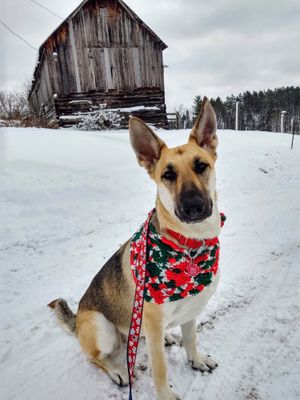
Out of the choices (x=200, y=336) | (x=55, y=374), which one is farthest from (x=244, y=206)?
(x=55, y=374)

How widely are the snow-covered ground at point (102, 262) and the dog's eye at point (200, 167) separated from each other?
172 centimetres

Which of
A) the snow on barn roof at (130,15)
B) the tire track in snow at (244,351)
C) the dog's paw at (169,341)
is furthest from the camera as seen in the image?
the snow on barn roof at (130,15)

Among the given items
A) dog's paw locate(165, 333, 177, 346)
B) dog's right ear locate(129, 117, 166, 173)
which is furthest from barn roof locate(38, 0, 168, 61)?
dog's paw locate(165, 333, 177, 346)

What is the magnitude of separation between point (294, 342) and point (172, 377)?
1186 mm

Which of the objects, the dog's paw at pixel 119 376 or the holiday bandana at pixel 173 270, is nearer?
the holiday bandana at pixel 173 270

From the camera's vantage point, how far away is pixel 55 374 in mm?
2652

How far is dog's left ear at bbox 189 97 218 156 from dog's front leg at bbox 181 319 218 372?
1.61 meters

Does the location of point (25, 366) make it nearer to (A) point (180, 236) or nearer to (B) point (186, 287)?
(B) point (186, 287)

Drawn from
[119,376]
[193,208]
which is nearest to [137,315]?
[119,376]

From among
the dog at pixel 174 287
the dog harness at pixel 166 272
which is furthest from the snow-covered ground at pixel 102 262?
the dog harness at pixel 166 272

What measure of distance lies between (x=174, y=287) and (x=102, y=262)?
2.79 meters

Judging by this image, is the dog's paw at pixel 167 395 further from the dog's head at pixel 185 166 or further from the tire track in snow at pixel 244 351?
the dog's head at pixel 185 166

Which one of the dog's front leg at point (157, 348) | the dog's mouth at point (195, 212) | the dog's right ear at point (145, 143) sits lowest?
the dog's front leg at point (157, 348)

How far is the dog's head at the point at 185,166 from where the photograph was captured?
7.04 ft
